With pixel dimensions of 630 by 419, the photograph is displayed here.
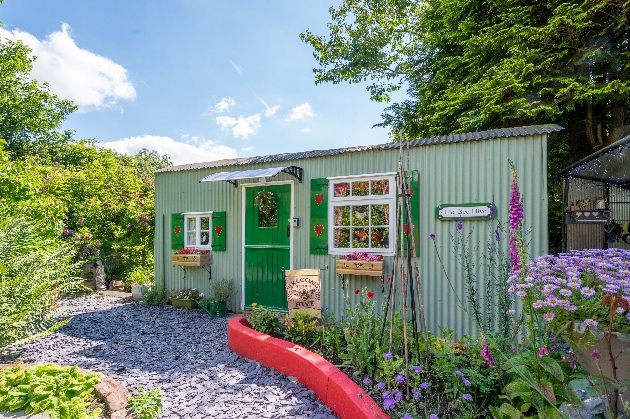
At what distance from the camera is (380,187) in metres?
4.83

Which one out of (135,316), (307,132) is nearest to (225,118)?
(307,132)

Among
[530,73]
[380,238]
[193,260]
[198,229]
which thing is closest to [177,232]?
[198,229]

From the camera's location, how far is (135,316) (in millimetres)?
5828

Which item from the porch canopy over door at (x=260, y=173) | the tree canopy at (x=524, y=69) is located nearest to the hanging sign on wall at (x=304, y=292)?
the porch canopy over door at (x=260, y=173)

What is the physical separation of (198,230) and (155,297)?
5.04ft

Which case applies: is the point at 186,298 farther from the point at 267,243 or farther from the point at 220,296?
the point at 267,243

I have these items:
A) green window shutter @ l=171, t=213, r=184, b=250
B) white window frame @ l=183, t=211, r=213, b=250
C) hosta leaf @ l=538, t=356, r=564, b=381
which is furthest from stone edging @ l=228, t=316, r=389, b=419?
green window shutter @ l=171, t=213, r=184, b=250

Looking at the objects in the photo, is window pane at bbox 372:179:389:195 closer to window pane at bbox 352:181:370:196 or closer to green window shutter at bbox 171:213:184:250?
window pane at bbox 352:181:370:196

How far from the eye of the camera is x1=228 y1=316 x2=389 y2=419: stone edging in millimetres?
2287

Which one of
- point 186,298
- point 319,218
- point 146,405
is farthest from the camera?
point 186,298

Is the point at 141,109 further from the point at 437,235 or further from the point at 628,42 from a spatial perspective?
the point at 628,42

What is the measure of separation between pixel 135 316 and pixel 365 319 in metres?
4.34

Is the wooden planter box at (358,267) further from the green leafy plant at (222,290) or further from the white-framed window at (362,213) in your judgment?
the green leafy plant at (222,290)

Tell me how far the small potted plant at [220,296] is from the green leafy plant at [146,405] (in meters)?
3.08
